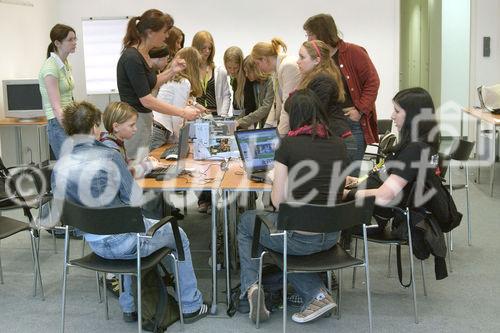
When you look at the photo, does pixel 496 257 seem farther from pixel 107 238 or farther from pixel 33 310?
pixel 33 310

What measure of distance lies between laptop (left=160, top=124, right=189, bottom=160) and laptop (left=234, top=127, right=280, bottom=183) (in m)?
0.40

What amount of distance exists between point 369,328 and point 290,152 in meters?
0.95

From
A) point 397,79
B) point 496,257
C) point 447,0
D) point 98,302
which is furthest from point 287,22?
point 98,302

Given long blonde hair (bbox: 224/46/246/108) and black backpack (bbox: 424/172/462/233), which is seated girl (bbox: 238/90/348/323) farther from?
long blonde hair (bbox: 224/46/246/108)

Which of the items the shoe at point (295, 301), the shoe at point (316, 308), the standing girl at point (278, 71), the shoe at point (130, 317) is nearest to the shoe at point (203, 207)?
the standing girl at point (278, 71)

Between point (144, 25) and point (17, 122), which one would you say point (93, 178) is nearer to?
point (144, 25)

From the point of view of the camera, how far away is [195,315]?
3.24 meters

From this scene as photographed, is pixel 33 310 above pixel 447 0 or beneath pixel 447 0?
beneath

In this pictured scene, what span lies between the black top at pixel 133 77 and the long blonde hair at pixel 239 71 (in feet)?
5.13

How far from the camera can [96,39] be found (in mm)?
8000

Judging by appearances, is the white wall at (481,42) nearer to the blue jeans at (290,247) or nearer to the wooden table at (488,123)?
the wooden table at (488,123)

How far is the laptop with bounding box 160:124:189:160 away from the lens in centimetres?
383

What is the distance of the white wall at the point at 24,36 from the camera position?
7051 millimetres

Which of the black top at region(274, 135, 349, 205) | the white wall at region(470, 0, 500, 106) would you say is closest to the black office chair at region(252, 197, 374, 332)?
the black top at region(274, 135, 349, 205)
